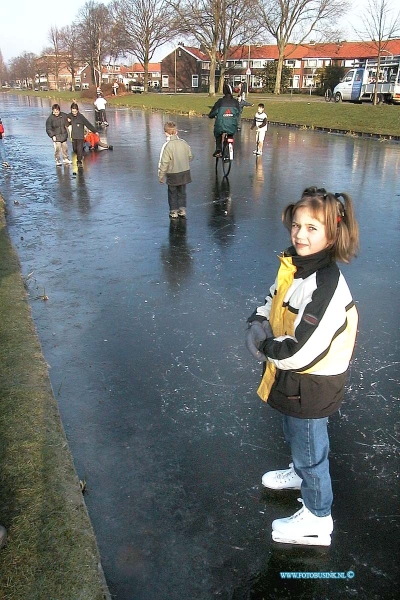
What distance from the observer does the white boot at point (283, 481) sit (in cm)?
295

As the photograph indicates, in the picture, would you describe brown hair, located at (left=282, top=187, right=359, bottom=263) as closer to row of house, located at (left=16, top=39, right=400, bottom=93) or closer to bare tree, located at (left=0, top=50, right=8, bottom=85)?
row of house, located at (left=16, top=39, right=400, bottom=93)

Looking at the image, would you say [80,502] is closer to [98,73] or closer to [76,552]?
[76,552]

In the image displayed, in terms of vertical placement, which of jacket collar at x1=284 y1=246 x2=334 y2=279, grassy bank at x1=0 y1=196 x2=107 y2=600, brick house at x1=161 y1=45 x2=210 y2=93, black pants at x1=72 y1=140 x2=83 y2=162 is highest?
brick house at x1=161 y1=45 x2=210 y2=93

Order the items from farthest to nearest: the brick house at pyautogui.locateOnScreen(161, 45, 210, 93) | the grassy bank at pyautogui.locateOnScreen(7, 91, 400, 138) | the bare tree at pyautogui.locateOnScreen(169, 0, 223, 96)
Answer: the brick house at pyautogui.locateOnScreen(161, 45, 210, 93), the bare tree at pyautogui.locateOnScreen(169, 0, 223, 96), the grassy bank at pyautogui.locateOnScreen(7, 91, 400, 138)

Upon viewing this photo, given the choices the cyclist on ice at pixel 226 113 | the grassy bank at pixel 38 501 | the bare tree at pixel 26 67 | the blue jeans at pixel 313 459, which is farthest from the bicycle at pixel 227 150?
the bare tree at pixel 26 67

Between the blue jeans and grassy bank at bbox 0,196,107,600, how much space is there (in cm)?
109

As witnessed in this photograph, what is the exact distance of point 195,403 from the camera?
3.75 meters

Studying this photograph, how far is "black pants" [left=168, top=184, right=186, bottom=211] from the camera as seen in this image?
8625mm

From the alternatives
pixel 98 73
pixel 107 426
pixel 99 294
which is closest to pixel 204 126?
pixel 99 294

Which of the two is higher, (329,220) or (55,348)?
(329,220)

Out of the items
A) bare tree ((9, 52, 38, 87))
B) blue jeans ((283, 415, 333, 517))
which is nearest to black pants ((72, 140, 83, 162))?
blue jeans ((283, 415, 333, 517))

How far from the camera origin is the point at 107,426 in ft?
11.5

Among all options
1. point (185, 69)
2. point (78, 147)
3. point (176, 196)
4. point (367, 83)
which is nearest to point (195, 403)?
point (176, 196)

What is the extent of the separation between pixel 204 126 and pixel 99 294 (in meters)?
23.8
